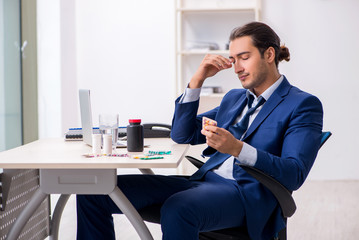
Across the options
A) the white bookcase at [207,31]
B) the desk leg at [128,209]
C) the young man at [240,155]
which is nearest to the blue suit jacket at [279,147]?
the young man at [240,155]

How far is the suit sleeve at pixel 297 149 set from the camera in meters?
1.91

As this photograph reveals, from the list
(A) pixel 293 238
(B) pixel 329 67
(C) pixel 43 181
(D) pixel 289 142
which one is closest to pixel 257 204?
(D) pixel 289 142

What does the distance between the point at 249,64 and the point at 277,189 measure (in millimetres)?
575

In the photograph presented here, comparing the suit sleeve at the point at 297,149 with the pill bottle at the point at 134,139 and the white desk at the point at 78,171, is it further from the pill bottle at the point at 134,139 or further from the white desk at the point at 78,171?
the pill bottle at the point at 134,139

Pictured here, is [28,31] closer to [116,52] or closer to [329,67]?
[116,52]

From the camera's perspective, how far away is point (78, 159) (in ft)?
6.58

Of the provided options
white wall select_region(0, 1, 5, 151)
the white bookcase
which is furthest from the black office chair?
the white bookcase

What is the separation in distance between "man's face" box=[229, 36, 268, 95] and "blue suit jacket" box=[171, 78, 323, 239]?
0.10 meters

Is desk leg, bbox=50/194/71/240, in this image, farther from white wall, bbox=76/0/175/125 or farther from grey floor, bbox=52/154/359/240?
white wall, bbox=76/0/175/125

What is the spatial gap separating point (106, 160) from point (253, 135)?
589 millimetres

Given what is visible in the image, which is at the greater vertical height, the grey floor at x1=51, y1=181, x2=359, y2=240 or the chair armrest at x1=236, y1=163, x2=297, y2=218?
the chair armrest at x1=236, y1=163, x2=297, y2=218

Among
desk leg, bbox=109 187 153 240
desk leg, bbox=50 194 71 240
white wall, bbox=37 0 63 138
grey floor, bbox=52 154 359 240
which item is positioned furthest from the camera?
white wall, bbox=37 0 63 138

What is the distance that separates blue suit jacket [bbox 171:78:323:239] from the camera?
1.93 meters

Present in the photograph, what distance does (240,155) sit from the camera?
1.91 metres
